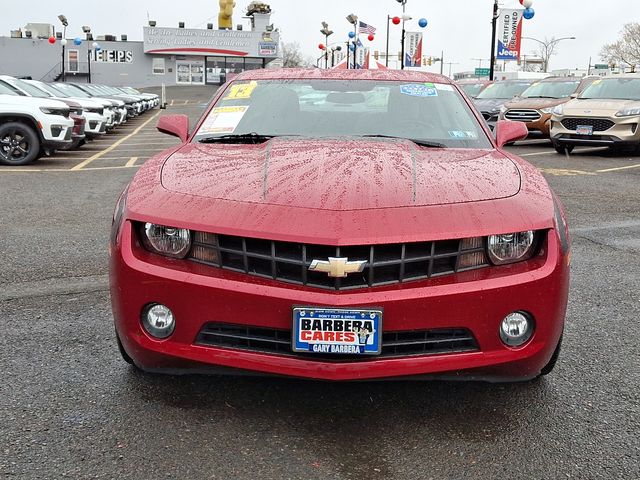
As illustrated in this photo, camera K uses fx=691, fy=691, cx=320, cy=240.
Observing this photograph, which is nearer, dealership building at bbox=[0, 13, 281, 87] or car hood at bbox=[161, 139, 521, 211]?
car hood at bbox=[161, 139, 521, 211]

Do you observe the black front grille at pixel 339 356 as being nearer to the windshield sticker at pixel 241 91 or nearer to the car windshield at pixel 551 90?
the windshield sticker at pixel 241 91

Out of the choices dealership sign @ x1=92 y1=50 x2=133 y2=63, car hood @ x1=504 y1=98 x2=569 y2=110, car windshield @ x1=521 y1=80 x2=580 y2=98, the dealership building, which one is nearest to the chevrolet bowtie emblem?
car hood @ x1=504 y1=98 x2=569 y2=110

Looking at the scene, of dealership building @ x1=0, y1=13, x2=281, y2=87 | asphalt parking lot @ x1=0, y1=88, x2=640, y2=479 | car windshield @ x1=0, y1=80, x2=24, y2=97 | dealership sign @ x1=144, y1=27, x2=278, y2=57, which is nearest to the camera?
asphalt parking lot @ x1=0, y1=88, x2=640, y2=479

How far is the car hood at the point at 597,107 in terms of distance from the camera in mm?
13281

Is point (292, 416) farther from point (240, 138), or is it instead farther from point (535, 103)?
point (535, 103)

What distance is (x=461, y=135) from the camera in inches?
147

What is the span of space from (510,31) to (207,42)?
48.3 metres

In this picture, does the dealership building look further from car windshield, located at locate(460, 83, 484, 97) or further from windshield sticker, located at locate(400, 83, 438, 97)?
windshield sticker, located at locate(400, 83, 438, 97)

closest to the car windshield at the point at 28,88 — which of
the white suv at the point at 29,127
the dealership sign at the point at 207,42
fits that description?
the white suv at the point at 29,127

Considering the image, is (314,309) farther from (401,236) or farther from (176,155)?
(176,155)

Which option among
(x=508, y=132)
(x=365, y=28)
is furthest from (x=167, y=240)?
(x=365, y=28)

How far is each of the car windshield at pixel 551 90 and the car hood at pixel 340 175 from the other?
592 inches

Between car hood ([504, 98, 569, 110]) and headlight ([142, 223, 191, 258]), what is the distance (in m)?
14.8

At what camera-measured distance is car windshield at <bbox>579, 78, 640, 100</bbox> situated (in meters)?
14.1
